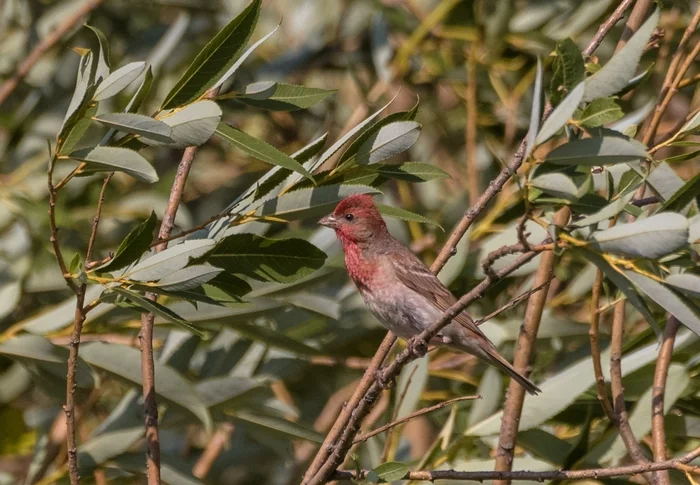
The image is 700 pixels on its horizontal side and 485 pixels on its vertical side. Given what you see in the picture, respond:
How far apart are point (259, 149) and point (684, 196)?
3.53 ft

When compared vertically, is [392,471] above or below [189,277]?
below

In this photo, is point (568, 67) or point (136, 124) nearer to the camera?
point (568, 67)

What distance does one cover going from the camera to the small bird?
179 inches

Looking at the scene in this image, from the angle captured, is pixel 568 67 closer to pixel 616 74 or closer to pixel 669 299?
pixel 616 74

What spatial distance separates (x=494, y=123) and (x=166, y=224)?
3757 mm

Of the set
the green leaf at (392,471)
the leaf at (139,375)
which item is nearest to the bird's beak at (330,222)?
the leaf at (139,375)

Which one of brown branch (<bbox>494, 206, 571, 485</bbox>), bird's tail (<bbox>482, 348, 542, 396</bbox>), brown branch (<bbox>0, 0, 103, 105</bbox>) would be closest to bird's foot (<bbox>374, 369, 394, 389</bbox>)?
brown branch (<bbox>494, 206, 571, 485</bbox>)

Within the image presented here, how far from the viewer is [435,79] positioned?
655cm

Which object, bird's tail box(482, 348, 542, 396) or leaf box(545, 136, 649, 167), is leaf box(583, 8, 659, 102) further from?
bird's tail box(482, 348, 542, 396)

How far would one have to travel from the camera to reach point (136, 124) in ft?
8.46

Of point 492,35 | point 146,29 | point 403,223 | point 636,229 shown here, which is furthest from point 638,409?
point 146,29

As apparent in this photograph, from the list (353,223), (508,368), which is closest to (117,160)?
(508,368)

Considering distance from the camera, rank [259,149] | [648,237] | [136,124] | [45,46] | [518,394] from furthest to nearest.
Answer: [45,46] < [518,394] < [259,149] < [136,124] < [648,237]

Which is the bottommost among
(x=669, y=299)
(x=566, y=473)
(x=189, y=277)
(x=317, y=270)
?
(x=566, y=473)
